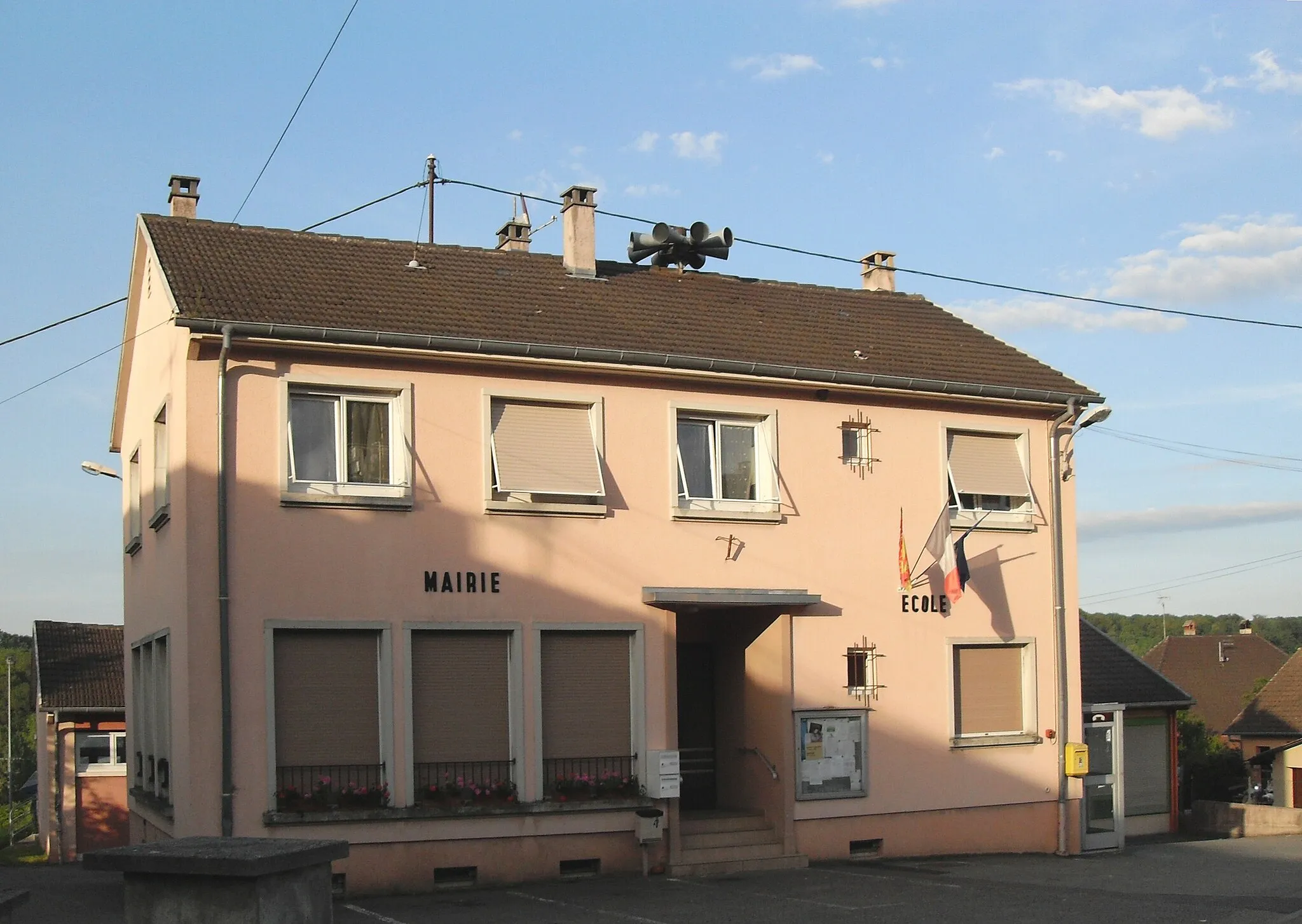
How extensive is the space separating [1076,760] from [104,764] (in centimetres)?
2263

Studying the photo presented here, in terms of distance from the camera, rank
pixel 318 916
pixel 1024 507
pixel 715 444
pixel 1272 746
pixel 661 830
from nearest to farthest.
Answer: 1. pixel 318 916
2. pixel 661 830
3. pixel 715 444
4. pixel 1024 507
5. pixel 1272 746

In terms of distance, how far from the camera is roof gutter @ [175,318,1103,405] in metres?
15.9

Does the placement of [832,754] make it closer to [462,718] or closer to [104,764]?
[462,718]

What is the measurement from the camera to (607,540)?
17.6 meters

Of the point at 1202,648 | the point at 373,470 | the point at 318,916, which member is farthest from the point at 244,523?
the point at 1202,648

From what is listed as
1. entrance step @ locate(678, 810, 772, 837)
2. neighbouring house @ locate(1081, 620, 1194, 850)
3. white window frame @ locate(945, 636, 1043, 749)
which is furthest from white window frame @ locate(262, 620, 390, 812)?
neighbouring house @ locate(1081, 620, 1194, 850)

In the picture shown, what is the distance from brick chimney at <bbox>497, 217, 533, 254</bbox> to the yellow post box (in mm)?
10463

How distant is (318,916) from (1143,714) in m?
22.7

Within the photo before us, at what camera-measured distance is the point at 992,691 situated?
20.1m

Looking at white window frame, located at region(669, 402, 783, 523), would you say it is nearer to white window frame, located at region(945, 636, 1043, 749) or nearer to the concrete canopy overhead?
the concrete canopy overhead

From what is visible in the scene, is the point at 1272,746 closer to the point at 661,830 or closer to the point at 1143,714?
the point at 1143,714

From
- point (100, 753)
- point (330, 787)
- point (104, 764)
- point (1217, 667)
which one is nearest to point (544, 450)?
point (330, 787)

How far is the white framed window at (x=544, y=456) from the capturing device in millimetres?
17062

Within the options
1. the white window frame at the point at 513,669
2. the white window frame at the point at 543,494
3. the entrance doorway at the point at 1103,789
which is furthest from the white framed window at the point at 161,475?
the entrance doorway at the point at 1103,789
